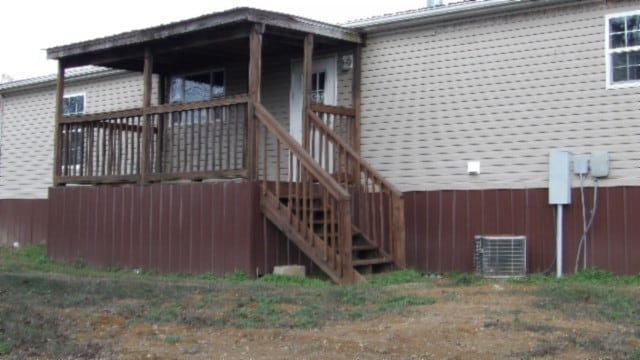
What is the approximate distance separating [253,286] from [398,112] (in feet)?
13.2

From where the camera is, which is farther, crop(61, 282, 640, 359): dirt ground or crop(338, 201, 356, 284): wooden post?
crop(338, 201, 356, 284): wooden post

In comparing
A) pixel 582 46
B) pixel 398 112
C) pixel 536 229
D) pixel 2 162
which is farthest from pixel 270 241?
pixel 2 162

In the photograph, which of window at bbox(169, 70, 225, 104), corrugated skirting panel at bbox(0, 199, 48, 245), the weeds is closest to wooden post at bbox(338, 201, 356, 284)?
the weeds

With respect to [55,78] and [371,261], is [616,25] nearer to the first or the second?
[371,261]

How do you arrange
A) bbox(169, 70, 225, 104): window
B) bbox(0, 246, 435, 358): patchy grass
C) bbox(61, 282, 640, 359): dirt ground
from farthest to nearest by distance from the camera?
bbox(169, 70, 225, 104): window
bbox(0, 246, 435, 358): patchy grass
bbox(61, 282, 640, 359): dirt ground

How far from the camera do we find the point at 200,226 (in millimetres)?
11656

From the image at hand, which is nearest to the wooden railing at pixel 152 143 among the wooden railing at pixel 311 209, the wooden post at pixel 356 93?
the wooden railing at pixel 311 209

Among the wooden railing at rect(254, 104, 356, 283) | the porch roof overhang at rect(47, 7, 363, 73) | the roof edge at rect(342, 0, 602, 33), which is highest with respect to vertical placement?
the roof edge at rect(342, 0, 602, 33)

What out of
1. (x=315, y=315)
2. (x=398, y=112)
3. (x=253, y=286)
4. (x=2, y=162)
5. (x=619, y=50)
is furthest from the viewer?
(x=2, y=162)

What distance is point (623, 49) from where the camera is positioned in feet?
34.0

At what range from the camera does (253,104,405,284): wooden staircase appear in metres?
10.0

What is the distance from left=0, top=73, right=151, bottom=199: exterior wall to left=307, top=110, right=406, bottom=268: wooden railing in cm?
647

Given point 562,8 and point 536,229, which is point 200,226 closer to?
point 536,229

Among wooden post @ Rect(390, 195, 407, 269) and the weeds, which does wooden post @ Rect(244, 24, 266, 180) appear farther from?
the weeds
